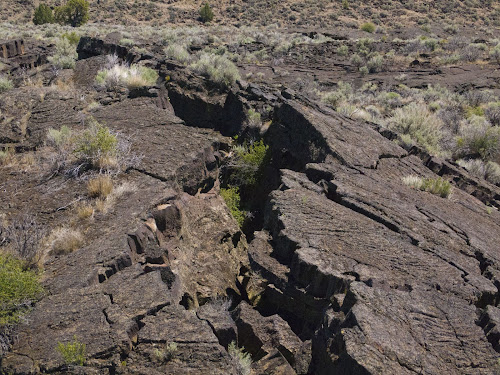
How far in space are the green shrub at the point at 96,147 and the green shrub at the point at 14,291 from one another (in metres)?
2.96

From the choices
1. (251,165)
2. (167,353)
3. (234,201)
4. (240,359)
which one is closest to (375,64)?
(251,165)

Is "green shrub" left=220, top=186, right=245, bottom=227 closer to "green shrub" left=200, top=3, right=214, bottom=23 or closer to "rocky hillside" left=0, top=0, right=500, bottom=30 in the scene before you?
"rocky hillside" left=0, top=0, right=500, bottom=30

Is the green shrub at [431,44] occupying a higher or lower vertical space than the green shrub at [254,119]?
higher

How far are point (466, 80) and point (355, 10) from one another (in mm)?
33776

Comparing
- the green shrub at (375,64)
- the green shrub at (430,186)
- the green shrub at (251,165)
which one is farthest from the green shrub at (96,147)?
the green shrub at (375,64)

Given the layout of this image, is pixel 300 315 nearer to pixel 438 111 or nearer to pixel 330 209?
pixel 330 209

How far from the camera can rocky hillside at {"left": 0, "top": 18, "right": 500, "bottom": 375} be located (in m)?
4.47

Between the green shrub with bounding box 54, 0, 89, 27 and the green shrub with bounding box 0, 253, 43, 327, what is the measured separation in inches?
1991

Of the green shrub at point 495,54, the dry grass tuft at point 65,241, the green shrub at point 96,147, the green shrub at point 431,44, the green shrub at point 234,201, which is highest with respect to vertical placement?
the green shrub at point 495,54

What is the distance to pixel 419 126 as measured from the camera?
50.7ft

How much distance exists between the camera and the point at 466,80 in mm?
22406

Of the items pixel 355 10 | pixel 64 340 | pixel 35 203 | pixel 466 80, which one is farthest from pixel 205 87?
pixel 355 10

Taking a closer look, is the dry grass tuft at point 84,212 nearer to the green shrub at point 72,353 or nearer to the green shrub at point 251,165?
the green shrub at point 72,353

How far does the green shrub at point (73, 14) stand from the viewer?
4928 centimetres
